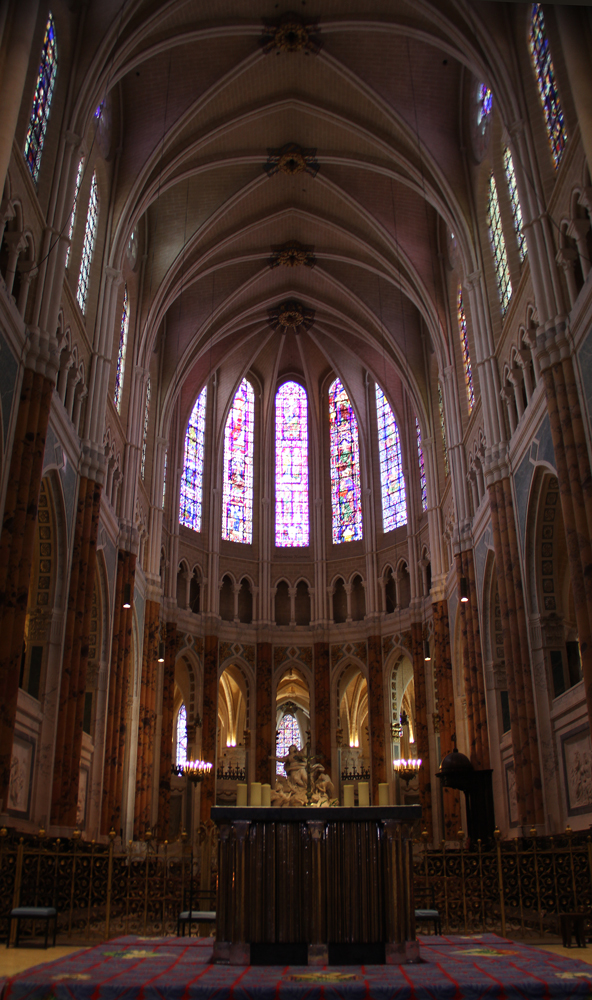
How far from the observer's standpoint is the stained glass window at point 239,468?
1264 inches

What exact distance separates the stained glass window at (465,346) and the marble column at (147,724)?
11.7 m

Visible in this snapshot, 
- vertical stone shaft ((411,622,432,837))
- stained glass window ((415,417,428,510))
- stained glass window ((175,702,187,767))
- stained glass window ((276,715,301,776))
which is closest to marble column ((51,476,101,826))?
vertical stone shaft ((411,622,432,837))

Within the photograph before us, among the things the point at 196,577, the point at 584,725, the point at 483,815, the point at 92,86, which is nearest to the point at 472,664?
the point at 483,815

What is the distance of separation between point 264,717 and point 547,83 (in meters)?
21.1

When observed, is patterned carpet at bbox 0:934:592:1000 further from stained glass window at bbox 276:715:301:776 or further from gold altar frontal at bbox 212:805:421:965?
stained glass window at bbox 276:715:301:776

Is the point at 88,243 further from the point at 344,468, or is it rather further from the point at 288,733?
the point at 288,733

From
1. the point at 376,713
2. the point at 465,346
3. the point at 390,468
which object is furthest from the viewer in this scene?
the point at 390,468

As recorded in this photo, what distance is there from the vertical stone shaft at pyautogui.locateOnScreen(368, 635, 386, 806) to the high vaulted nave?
0.14 m

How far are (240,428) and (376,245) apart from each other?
10.2 metres

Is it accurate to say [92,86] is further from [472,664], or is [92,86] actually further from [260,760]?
[260,760]

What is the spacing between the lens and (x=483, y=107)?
20297 mm

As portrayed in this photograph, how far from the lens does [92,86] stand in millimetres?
17156

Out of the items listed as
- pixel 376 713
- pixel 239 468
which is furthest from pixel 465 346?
pixel 376 713

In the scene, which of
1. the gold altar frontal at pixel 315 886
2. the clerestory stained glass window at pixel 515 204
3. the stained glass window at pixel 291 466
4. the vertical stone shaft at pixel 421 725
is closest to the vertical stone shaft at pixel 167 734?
the stained glass window at pixel 291 466
